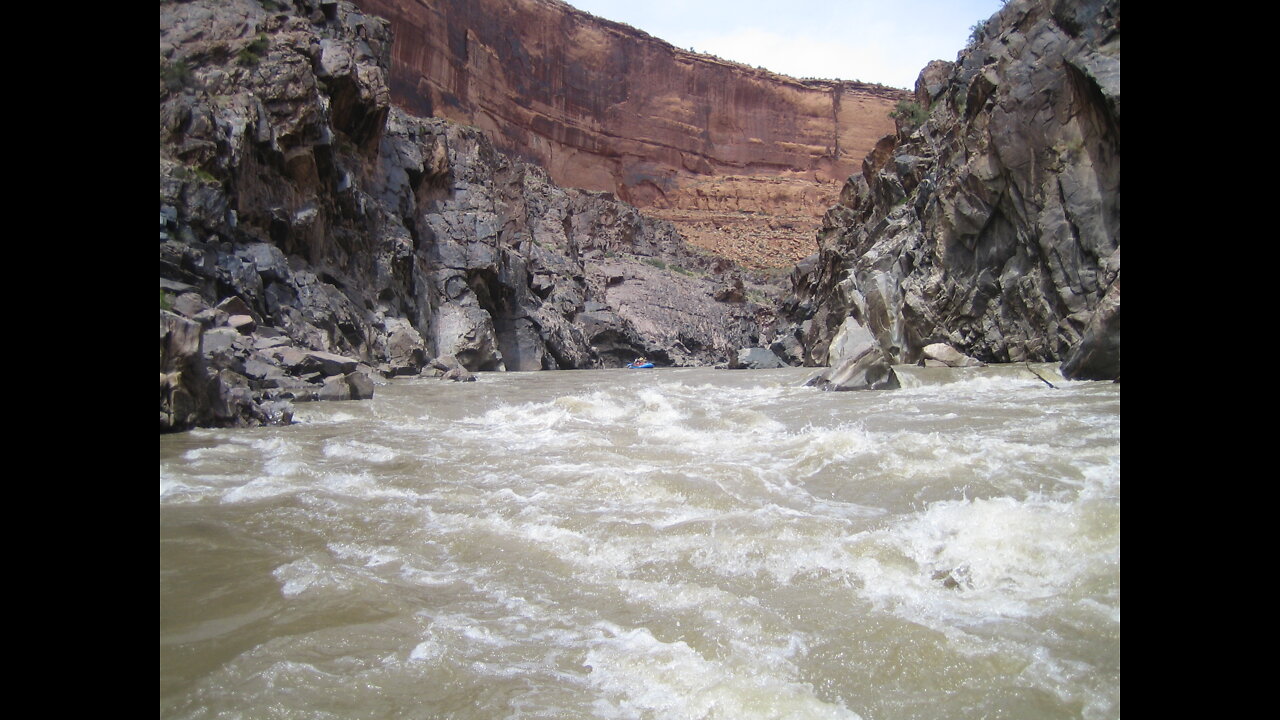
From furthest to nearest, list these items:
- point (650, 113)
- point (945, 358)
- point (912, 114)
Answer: point (650, 113) → point (912, 114) → point (945, 358)

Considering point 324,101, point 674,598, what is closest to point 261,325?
point 324,101

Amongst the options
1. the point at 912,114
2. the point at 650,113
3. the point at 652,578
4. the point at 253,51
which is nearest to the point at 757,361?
the point at 912,114

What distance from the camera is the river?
8.98 feet

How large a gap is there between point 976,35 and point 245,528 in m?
28.0

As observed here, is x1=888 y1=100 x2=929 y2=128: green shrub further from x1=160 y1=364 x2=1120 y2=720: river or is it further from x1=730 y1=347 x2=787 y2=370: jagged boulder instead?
x1=160 y1=364 x2=1120 y2=720: river

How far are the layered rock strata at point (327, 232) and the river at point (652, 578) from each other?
4418mm

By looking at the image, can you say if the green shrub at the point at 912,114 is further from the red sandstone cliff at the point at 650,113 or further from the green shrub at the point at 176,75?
the red sandstone cliff at the point at 650,113

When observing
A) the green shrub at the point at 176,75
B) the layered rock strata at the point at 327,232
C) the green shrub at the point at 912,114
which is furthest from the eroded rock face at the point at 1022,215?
the green shrub at the point at 176,75

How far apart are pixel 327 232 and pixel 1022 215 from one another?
17196 millimetres

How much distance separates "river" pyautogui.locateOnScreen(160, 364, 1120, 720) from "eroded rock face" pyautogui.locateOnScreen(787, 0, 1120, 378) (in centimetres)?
685

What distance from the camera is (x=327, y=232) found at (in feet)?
65.9

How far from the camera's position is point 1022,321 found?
14984mm

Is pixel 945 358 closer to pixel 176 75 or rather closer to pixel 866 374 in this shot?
pixel 866 374
